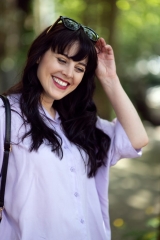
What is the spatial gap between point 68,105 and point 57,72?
383 mm

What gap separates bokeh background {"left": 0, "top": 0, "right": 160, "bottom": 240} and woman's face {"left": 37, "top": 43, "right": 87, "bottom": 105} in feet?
1.39

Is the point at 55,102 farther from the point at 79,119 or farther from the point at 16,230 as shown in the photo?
the point at 16,230

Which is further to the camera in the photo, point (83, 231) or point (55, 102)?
point (55, 102)

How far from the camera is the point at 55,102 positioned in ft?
8.16

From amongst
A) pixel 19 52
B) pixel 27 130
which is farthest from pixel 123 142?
pixel 19 52

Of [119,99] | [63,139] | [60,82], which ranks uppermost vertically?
[60,82]

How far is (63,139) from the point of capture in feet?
7.41

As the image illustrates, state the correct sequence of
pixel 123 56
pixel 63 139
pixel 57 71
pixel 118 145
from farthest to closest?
pixel 123 56 → pixel 118 145 → pixel 63 139 → pixel 57 71

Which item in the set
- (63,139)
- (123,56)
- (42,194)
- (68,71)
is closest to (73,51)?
(68,71)

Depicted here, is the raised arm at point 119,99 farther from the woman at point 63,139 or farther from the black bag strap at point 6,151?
the black bag strap at point 6,151

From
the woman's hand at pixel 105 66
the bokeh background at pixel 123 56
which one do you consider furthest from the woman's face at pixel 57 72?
the bokeh background at pixel 123 56

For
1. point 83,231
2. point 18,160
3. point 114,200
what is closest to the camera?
point 18,160

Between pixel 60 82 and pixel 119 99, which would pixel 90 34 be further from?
pixel 119 99

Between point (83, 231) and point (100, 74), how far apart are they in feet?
3.09
